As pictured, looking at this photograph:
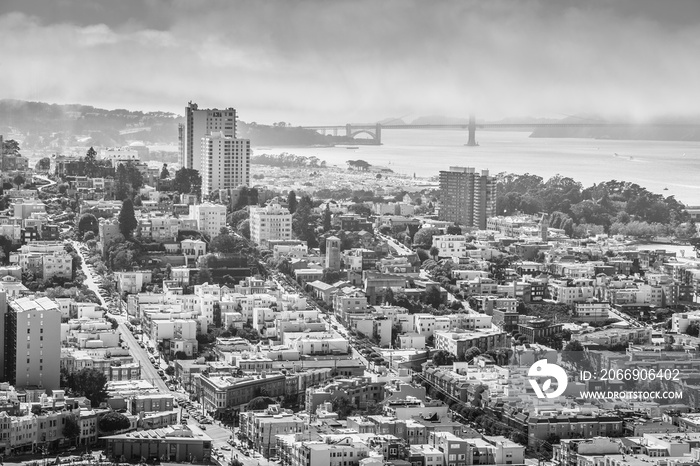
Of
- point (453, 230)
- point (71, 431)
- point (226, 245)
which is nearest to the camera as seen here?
point (71, 431)

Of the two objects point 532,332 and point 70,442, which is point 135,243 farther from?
point 70,442

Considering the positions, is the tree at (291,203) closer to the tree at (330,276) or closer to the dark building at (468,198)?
the dark building at (468,198)

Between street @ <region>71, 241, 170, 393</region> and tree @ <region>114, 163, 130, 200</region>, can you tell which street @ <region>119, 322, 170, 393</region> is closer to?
street @ <region>71, 241, 170, 393</region>

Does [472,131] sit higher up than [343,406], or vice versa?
[472,131]

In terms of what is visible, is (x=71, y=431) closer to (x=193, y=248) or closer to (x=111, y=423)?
(x=111, y=423)

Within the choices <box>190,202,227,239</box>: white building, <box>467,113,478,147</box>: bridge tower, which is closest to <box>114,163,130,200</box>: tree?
<box>190,202,227,239</box>: white building

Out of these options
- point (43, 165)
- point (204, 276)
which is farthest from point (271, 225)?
point (43, 165)

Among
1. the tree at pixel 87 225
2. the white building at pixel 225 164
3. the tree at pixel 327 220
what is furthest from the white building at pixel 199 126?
the tree at pixel 87 225
